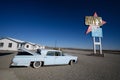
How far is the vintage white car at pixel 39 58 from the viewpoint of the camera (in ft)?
25.8

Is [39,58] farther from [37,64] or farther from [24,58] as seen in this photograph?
[24,58]

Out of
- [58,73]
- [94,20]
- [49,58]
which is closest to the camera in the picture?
[58,73]

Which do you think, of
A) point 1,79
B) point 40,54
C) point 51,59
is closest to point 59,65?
point 51,59

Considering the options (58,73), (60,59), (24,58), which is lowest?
(58,73)

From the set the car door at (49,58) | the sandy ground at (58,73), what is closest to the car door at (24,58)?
the sandy ground at (58,73)

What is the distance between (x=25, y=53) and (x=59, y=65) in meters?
3.46

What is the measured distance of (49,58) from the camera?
9.11 m

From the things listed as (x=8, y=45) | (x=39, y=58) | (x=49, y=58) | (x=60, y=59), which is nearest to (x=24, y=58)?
(x=39, y=58)

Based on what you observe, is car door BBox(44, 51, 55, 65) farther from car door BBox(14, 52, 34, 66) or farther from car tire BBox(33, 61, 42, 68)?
car door BBox(14, 52, 34, 66)

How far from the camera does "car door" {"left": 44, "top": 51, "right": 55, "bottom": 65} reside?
898 cm

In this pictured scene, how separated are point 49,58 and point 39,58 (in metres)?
0.93

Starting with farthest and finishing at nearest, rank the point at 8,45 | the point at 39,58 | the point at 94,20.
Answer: the point at 8,45 < the point at 94,20 < the point at 39,58

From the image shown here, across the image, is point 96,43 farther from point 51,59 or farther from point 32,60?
point 32,60

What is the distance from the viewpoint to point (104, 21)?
2461 cm
